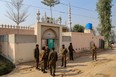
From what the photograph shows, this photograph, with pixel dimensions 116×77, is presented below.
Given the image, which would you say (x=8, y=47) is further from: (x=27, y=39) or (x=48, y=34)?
(x=48, y=34)

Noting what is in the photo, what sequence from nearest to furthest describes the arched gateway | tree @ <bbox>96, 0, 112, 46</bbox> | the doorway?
the arched gateway, the doorway, tree @ <bbox>96, 0, 112, 46</bbox>

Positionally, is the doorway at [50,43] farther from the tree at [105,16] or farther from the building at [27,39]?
the tree at [105,16]

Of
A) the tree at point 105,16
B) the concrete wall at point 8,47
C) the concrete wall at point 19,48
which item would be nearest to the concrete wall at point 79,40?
the concrete wall at point 19,48

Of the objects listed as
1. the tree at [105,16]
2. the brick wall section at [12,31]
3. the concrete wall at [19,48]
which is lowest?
the concrete wall at [19,48]

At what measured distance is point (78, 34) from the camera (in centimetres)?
2561

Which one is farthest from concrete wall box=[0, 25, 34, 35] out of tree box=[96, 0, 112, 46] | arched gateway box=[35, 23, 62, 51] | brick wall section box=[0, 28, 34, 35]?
tree box=[96, 0, 112, 46]

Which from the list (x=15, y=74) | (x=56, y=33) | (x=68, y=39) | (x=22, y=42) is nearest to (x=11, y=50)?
(x=22, y=42)

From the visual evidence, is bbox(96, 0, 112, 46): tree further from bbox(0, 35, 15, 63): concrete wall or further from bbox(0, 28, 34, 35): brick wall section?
bbox(0, 35, 15, 63): concrete wall

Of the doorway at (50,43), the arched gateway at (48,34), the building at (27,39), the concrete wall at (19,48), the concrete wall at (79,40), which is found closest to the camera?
the concrete wall at (19,48)

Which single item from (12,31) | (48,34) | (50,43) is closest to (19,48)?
(48,34)

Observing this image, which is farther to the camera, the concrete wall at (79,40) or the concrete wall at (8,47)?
the concrete wall at (79,40)

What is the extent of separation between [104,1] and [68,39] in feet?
60.2

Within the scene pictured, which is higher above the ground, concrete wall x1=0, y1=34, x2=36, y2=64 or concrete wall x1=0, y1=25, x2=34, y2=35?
concrete wall x1=0, y1=25, x2=34, y2=35

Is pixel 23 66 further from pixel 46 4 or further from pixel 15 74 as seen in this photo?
pixel 46 4
